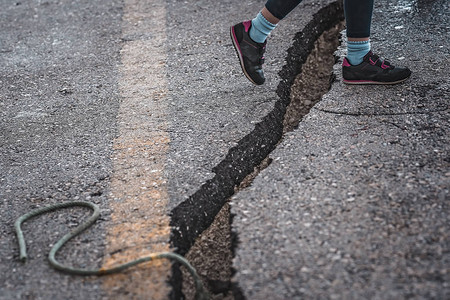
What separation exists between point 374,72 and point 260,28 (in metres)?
0.68

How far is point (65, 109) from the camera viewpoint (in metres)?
2.95

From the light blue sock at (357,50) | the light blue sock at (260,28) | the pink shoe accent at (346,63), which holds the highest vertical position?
the light blue sock at (260,28)

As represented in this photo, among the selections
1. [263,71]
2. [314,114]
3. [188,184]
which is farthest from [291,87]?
[188,184]

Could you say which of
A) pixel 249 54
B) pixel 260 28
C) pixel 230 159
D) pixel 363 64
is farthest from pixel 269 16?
pixel 230 159

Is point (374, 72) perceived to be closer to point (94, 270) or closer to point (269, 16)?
point (269, 16)

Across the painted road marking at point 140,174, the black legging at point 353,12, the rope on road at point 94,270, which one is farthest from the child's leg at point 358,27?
the rope on road at point 94,270

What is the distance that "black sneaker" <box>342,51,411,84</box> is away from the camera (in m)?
2.79

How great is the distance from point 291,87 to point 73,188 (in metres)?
1.47

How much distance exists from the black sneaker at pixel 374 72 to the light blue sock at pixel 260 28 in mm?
488

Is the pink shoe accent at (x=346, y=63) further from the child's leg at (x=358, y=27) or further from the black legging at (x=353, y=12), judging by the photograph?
the black legging at (x=353, y=12)

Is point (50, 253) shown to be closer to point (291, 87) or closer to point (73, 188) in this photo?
point (73, 188)

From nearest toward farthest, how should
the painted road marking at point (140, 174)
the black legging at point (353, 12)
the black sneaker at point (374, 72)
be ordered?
the painted road marking at point (140, 174) → the black legging at point (353, 12) → the black sneaker at point (374, 72)

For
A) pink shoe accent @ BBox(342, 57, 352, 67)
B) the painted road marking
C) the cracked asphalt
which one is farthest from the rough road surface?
the painted road marking

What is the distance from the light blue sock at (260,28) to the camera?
9.30 ft
